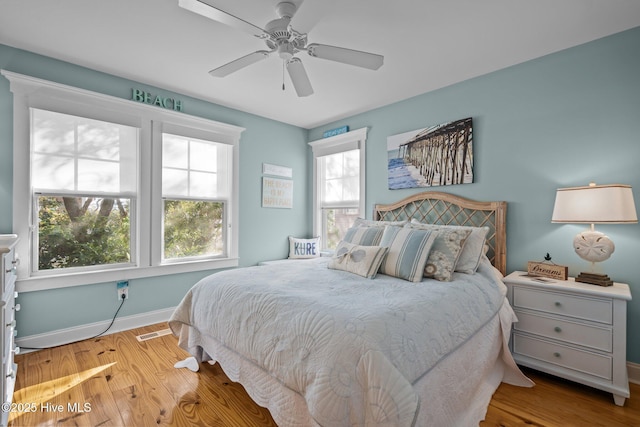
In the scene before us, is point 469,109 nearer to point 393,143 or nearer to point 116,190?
point 393,143

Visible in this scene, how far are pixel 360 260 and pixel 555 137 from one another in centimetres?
195

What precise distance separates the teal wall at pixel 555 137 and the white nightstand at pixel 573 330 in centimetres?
40

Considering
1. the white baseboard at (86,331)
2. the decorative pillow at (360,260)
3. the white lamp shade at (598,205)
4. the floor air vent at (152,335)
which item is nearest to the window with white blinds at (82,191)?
the white baseboard at (86,331)

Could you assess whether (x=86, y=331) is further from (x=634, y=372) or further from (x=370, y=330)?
(x=634, y=372)

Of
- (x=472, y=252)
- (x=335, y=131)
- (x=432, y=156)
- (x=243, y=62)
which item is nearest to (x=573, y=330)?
(x=472, y=252)

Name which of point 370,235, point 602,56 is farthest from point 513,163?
point 370,235

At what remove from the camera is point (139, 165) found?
10.3 feet

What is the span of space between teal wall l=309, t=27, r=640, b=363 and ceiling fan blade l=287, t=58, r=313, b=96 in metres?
1.64

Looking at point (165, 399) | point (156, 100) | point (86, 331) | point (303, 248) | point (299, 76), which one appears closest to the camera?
point (165, 399)

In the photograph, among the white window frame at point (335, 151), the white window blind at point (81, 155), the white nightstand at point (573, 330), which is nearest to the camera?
the white nightstand at point (573, 330)

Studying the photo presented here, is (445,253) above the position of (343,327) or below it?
above

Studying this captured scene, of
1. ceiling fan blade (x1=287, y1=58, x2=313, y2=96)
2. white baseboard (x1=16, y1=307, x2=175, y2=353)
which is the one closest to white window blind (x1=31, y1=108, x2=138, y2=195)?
white baseboard (x1=16, y1=307, x2=175, y2=353)

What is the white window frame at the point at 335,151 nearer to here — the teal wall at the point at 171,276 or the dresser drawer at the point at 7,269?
the teal wall at the point at 171,276

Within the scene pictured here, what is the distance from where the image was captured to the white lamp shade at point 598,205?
6.38 ft
